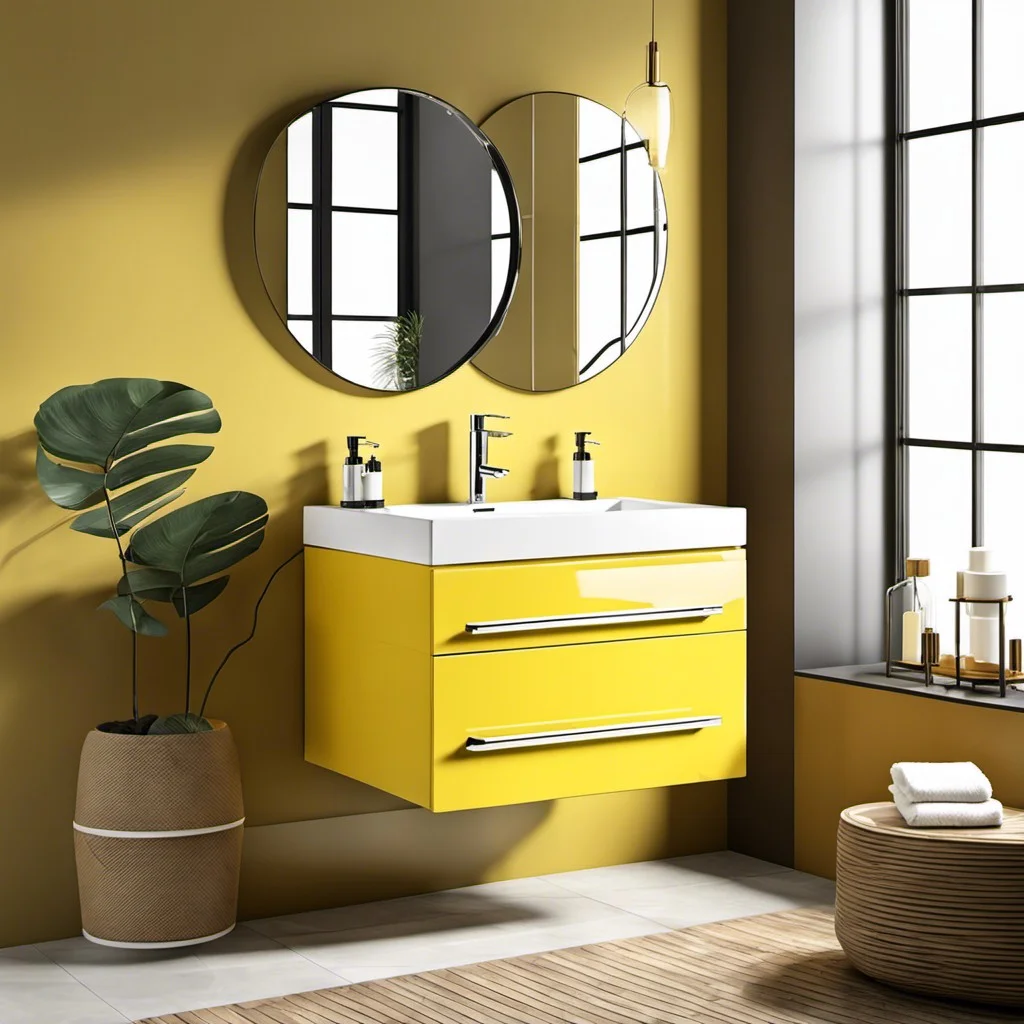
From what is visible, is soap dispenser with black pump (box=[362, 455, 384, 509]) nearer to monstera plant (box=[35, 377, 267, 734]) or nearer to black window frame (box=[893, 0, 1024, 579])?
monstera plant (box=[35, 377, 267, 734])

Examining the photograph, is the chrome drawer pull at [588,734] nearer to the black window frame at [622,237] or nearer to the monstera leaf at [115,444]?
the monstera leaf at [115,444]

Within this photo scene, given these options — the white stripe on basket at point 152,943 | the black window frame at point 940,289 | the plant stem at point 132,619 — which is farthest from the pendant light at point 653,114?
the white stripe on basket at point 152,943

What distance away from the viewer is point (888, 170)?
3.77 m

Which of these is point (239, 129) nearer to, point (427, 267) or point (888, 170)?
point (427, 267)

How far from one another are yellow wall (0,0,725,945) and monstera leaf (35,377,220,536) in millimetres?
171

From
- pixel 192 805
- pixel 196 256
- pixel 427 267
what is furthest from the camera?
pixel 427 267

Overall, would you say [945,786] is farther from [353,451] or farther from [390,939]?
[353,451]

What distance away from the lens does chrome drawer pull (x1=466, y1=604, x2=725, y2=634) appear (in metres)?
3.00

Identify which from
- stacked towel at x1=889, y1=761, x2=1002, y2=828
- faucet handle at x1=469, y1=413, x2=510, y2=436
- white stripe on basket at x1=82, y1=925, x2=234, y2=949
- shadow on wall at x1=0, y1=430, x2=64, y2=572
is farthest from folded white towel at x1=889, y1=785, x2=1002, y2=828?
shadow on wall at x1=0, y1=430, x2=64, y2=572

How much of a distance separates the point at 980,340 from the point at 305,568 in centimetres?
166

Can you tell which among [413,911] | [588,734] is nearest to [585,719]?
[588,734]

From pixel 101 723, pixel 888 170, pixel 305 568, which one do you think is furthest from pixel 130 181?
pixel 888 170

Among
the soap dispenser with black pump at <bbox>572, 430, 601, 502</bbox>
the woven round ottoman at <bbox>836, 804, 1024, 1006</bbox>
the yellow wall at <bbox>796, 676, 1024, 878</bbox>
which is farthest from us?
the soap dispenser with black pump at <bbox>572, 430, 601, 502</bbox>

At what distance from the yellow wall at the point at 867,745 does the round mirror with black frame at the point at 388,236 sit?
1.20 meters
